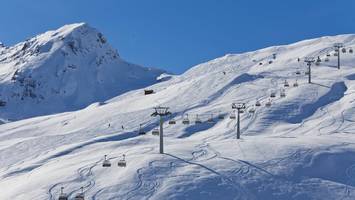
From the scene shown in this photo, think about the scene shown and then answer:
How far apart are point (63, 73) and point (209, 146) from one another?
121 m

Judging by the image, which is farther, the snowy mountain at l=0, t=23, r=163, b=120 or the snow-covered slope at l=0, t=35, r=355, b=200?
the snowy mountain at l=0, t=23, r=163, b=120

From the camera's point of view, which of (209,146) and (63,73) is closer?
(209,146)

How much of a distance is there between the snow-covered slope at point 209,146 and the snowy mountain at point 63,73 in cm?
6373

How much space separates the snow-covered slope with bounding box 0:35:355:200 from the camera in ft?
126

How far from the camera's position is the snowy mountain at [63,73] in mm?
146875

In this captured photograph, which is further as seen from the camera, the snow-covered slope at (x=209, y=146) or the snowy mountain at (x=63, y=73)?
the snowy mountain at (x=63, y=73)

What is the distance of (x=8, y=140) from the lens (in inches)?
2827

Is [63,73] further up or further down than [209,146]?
further up

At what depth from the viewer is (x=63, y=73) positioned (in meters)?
163

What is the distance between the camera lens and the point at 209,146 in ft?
155

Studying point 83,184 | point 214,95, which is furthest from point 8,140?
point 83,184

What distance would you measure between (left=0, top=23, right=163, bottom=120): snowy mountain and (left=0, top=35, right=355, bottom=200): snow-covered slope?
209ft

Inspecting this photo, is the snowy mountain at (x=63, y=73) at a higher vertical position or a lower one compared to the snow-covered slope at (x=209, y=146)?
higher

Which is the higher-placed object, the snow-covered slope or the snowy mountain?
the snowy mountain
